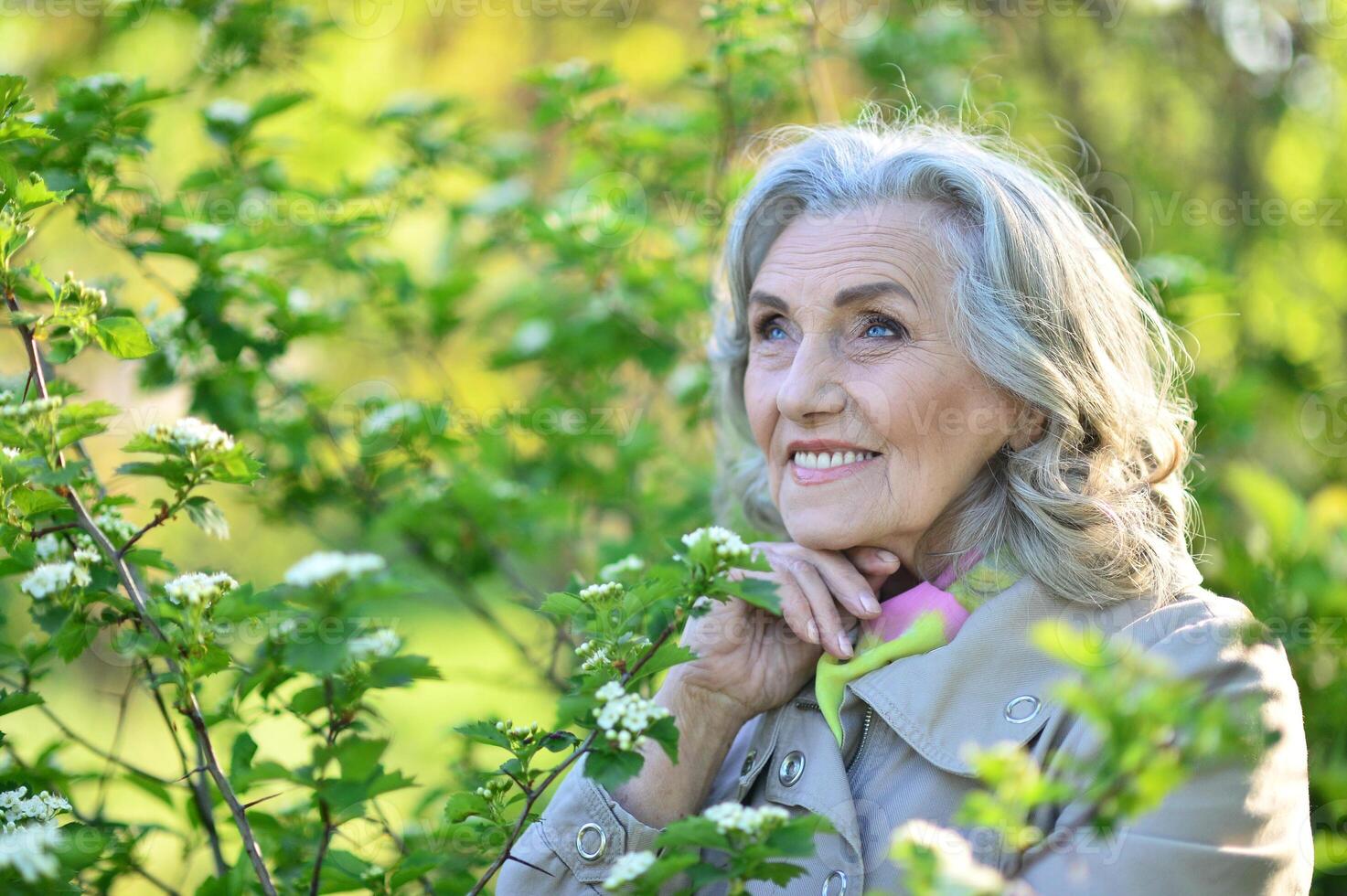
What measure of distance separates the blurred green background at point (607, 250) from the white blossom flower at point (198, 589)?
1.21 feet

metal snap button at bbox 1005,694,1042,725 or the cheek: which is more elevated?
the cheek

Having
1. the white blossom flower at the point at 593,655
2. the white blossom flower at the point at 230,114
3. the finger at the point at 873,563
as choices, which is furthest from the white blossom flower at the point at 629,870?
the white blossom flower at the point at 230,114

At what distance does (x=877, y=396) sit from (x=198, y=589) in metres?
1.23

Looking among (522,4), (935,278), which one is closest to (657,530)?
(935,278)

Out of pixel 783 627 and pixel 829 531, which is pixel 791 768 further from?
pixel 829 531

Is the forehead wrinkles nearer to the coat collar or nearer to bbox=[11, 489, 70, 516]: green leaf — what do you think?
the coat collar

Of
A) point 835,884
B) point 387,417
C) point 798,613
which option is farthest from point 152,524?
point 387,417

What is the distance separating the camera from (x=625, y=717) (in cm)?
159

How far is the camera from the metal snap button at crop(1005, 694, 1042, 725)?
191cm

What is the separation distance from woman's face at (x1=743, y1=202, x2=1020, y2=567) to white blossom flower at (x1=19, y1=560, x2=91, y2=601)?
4.15 feet

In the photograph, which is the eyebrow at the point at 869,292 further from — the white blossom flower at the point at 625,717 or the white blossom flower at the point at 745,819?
the white blossom flower at the point at 745,819

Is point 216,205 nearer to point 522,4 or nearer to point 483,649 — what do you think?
point 522,4

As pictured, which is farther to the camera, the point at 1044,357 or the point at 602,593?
the point at 1044,357

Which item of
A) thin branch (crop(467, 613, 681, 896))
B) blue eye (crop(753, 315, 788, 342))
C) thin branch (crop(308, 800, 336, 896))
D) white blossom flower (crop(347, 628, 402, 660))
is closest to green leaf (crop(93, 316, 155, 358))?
white blossom flower (crop(347, 628, 402, 660))
